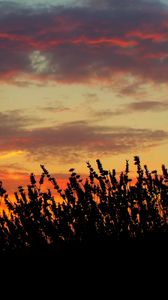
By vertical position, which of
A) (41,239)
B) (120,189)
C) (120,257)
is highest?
(120,189)

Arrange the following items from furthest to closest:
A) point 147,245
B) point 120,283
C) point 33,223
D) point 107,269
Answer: point 33,223, point 147,245, point 107,269, point 120,283

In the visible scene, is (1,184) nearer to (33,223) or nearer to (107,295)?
(33,223)

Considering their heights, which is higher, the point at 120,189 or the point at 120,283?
the point at 120,189

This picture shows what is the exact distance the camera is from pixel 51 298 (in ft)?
14.7

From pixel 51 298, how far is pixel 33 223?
240 centimetres

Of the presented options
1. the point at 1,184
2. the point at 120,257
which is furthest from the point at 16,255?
the point at 120,257

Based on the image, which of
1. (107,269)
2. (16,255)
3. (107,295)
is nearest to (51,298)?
(107,295)

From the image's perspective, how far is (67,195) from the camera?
23.0 ft

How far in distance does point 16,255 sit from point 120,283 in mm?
2085

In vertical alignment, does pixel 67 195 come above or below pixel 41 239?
above

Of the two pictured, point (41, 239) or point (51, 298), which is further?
point (41, 239)

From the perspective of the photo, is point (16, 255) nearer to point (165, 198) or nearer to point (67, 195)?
point (67, 195)

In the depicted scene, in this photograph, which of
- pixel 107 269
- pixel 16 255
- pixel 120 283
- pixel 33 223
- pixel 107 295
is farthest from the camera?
pixel 33 223

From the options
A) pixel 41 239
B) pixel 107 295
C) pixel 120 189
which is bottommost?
pixel 107 295
